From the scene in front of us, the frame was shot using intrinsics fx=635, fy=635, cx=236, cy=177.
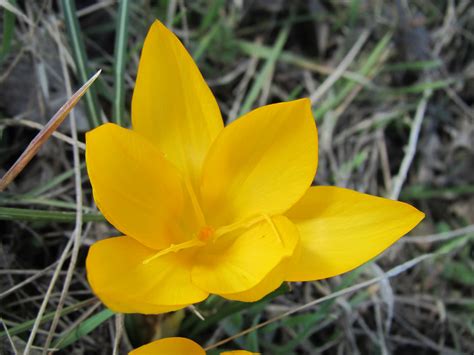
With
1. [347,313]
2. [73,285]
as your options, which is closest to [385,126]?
[347,313]

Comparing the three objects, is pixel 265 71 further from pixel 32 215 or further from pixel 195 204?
pixel 32 215

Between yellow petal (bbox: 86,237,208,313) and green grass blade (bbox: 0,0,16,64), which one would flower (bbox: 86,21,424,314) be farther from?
green grass blade (bbox: 0,0,16,64)

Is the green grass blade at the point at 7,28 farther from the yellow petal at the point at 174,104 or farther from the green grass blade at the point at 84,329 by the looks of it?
the green grass blade at the point at 84,329

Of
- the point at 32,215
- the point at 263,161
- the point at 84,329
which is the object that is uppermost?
the point at 263,161

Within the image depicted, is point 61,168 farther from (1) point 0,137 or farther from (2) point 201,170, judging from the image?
(2) point 201,170

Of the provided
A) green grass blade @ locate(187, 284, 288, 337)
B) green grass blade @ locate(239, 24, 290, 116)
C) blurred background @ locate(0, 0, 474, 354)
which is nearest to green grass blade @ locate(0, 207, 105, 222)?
blurred background @ locate(0, 0, 474, 354)

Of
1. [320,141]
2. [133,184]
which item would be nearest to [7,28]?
[133,184]

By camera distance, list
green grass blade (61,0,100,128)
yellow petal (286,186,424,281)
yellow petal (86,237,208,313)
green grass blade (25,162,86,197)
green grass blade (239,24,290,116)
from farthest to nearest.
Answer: green grass blade (239,24,290,116) → green grass blade (25,162,86,197) → green grass blade (61,0,100,128) → yellow petal (286,186,424,281) → yellow petal (86,237,208,313)
